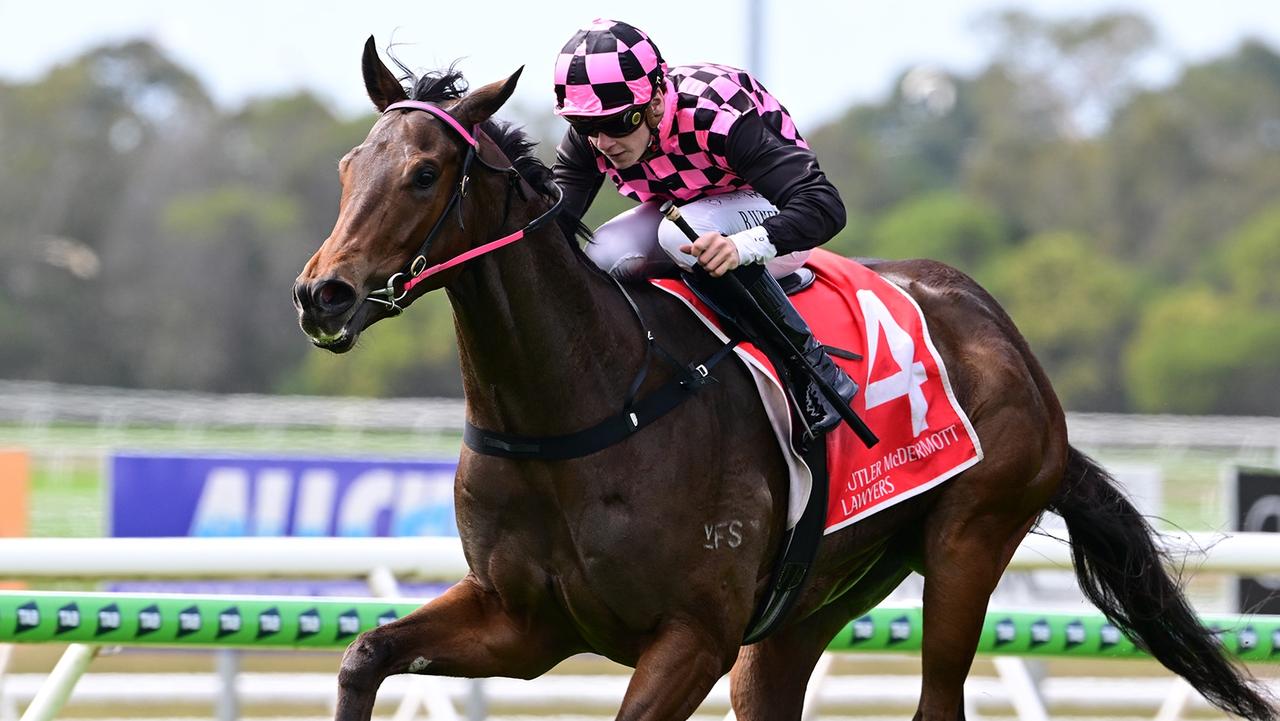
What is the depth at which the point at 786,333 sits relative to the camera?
374 centimetres

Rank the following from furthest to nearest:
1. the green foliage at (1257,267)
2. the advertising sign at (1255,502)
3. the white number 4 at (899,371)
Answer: the green foliage at (1257,267), the advertising sign at (1255,502), the white number 4 at (899,371)

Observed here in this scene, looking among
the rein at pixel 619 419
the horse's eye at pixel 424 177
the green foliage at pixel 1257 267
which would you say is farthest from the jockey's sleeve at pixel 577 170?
the green foliage at pixel 1257 267

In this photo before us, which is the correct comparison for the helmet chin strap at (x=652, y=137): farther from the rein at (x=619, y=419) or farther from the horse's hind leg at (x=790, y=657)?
the horse's hind leg at (x=790, y=657)

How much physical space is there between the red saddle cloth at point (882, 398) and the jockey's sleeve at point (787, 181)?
1.00 feet

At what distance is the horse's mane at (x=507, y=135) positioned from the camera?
11.1 ft

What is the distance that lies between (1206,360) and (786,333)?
30.1 metres

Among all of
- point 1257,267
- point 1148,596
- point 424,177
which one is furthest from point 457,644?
point 1257,267

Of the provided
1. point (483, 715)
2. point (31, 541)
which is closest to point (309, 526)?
point (483, 715)

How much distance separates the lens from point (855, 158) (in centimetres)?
4462

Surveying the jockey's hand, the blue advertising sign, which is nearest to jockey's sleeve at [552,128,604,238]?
the jockey's hand

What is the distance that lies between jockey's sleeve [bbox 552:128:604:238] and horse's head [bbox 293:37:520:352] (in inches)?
17.7

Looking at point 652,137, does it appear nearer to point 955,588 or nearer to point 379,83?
point 379,83

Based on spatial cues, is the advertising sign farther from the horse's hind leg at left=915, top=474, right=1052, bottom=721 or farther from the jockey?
the jockey

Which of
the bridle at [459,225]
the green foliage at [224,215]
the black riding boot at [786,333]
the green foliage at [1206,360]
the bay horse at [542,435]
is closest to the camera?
the bridle at [459,225]
